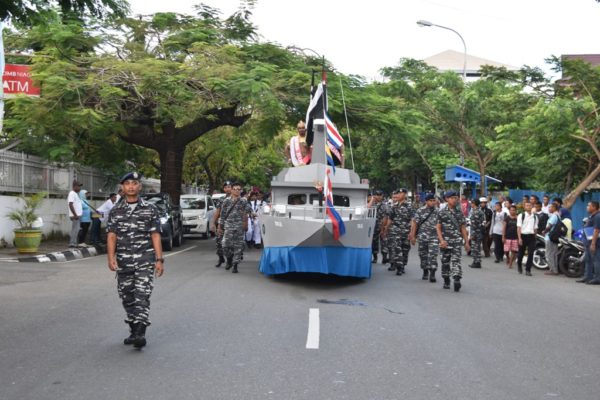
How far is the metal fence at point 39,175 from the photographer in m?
19.2

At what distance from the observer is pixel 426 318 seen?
30.3ft

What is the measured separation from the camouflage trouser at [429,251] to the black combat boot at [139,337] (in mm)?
7505

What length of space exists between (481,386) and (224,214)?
9213 millimetres

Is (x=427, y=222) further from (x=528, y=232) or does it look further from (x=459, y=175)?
(x=459, y=175)

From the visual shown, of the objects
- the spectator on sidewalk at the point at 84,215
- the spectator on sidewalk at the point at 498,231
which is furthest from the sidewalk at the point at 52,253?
the spectator on sidewalk at the point at 498,231

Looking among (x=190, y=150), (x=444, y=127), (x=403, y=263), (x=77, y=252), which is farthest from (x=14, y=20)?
(x=190, y=150)

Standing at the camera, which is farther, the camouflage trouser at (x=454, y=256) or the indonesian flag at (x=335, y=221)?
the camouflage trouser at (x=454, y=256)

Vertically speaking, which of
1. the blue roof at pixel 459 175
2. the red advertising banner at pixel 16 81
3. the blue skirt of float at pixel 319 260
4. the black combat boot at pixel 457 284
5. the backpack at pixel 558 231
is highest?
the red advertising banner at pixel 16 81

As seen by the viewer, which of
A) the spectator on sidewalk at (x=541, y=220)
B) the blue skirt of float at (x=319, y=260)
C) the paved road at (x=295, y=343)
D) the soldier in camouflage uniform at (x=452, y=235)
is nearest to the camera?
the paved road at (x=295, y=343)

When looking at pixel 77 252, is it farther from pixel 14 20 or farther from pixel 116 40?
pixel 14 20

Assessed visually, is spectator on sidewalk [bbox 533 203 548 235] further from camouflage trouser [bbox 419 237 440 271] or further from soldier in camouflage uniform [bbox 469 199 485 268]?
camouflage trouser [bbox 419 237 440 271]

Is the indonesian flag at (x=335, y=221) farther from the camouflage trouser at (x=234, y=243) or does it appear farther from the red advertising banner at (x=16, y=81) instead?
the red advertising banner at (x=16, y=81)

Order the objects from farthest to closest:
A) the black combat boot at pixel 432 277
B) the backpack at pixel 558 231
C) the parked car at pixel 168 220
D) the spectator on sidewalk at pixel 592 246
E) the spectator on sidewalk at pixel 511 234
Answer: the parked car at pixel 168 220 → the spectator on sidewalk at pixel 511 234 → the backpack at pixel 558 231 → the spectator on sidewalk at pixel 592 246 → the black combat boot at pixel 432 277

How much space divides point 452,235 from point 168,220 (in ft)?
34.9
